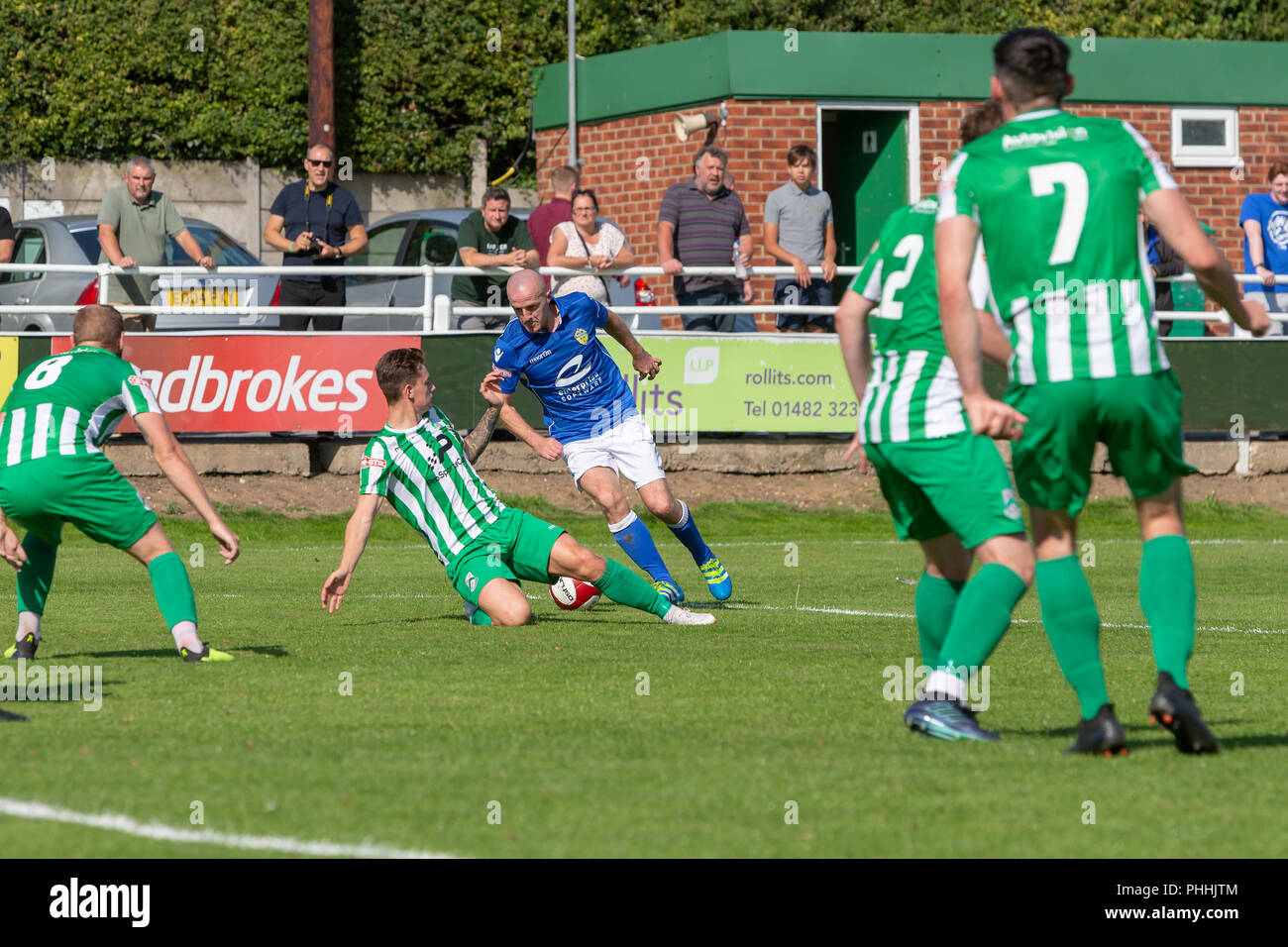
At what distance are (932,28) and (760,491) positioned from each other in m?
15.8

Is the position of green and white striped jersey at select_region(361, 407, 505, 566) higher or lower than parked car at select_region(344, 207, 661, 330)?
lower

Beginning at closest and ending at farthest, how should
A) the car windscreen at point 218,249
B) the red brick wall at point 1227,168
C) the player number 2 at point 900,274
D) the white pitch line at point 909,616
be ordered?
the player number 2 at point 900,274
the white pitch line at point 909,616
the car windscreen at point 218,249
the red brick wall at point 1227,168

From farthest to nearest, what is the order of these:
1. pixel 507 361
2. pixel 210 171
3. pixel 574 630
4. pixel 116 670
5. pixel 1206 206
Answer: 1. pixel 210 171
2. pixel 1206 206
3. pixel 507 361
4. pixel 574 630
5. pixel 116 670

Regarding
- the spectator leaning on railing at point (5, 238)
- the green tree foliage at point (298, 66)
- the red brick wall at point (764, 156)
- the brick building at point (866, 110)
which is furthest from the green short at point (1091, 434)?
the green tree foliage at point (298, 66)

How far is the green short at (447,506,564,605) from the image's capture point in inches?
406

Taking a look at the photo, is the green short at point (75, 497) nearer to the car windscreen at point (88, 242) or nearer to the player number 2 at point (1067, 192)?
the player number 2 at point (1067, 192)

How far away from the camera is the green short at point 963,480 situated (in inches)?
243

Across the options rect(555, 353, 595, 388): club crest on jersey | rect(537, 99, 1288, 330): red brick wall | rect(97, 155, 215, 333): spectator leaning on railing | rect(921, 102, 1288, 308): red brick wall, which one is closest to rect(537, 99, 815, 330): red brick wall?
rect(537, 99, 1288, 330): red brick wall

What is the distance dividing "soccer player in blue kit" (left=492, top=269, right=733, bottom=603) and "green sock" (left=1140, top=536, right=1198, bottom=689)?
18.5ft

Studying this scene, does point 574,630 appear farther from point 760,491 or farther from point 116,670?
point 760,491

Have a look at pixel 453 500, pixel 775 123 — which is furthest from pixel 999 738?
pixel 775 123

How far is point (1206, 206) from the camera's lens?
25219 mm

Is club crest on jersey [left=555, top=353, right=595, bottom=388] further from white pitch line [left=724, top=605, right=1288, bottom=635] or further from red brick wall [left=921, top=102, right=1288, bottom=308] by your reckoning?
red brick wall [left=921, top=102, right=1288, bottom=308]

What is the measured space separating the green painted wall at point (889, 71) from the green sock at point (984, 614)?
1759cm
